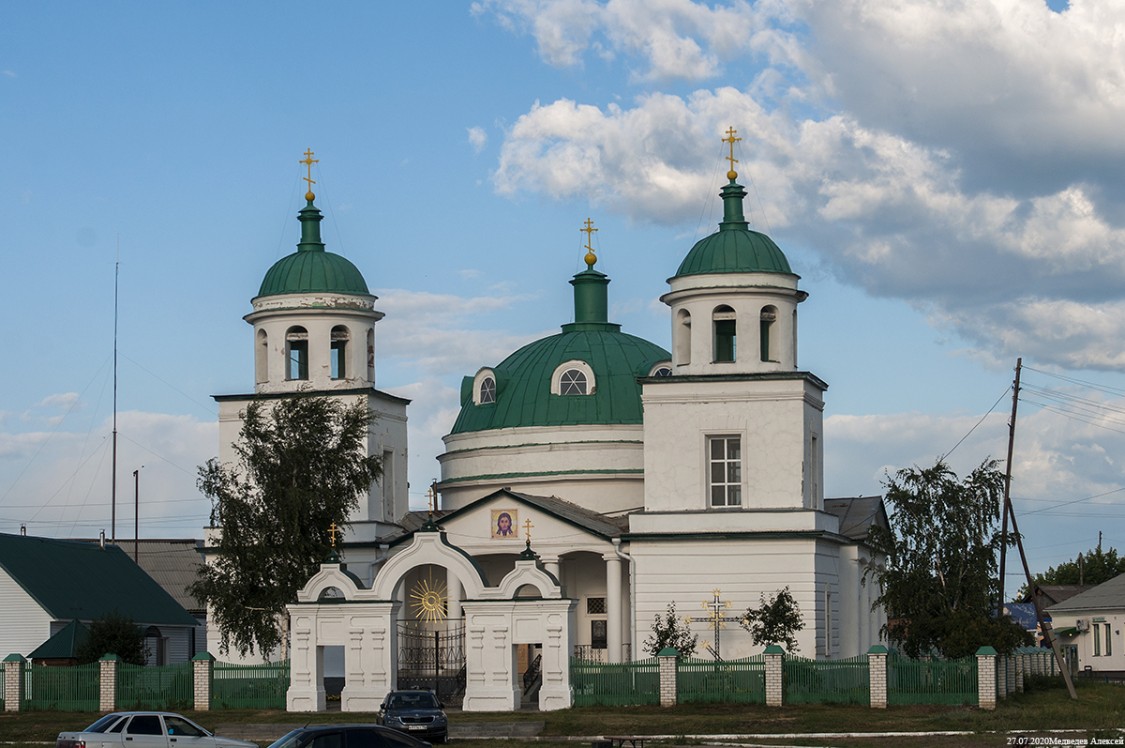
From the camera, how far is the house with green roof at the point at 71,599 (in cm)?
5506

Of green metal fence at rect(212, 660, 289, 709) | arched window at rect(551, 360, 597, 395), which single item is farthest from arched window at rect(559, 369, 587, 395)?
green metal fence at rect(212, 660, 289, 709)

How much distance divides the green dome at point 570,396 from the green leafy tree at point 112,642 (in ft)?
39.9

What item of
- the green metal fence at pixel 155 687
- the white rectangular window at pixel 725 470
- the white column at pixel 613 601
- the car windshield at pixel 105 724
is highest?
the white rectangular window at pixel 725 470

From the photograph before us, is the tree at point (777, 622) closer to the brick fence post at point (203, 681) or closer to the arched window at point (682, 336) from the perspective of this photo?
the arched window at point (682, 336)

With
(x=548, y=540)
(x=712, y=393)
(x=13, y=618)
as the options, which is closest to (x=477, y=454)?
(x=548, y=540)

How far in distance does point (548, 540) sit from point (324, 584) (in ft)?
27.8

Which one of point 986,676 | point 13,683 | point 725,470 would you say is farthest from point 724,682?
point 13,683

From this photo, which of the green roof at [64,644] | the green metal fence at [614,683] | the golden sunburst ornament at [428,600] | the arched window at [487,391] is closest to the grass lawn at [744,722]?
the green metal fence at [614,683]

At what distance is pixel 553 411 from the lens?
5609 cm

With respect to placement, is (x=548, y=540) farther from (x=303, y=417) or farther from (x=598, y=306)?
(x=598, y=306)

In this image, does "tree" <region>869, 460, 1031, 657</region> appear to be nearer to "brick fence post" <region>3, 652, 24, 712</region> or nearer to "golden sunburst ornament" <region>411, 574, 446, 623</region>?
"golden sunburst ornament" <region>411, 574, 446, 623</region>

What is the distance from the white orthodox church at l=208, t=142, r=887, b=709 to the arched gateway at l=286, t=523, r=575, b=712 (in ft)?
A: 0.17

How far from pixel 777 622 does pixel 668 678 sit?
5369mm

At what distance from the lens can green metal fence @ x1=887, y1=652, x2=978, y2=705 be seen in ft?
137
